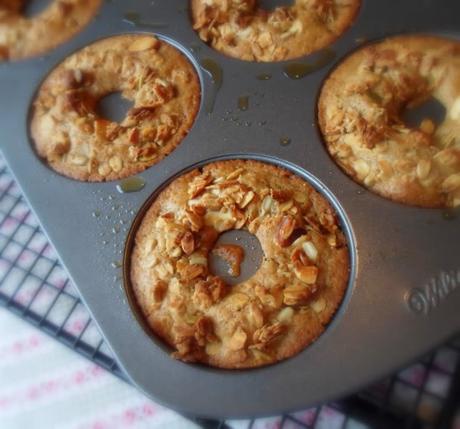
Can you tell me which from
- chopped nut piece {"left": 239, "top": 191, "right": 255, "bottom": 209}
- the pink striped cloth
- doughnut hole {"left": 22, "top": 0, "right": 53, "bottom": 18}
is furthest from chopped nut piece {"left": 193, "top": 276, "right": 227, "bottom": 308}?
doughnut hole {"left": 22, "top": 0, "right": 53, "bottom": 18}

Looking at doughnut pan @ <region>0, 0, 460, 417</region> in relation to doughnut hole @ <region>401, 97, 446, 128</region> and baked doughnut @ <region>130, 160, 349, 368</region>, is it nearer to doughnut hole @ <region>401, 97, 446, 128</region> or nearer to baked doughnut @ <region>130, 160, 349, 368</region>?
baked doughnut @ <region>130, 160, 349, 368</region>

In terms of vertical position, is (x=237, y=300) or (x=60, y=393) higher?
(x=237, y=300)

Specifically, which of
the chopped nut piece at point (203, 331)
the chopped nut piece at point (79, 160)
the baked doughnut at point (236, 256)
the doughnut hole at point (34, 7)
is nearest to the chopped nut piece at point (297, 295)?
the baked doughnut at point (236, 256)

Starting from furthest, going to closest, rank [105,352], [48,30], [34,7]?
[34,7] < [48,30] < [105,352]

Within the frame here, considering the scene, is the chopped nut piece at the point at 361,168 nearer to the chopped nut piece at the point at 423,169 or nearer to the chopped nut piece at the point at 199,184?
the chopped nut piece at the point at 423,169

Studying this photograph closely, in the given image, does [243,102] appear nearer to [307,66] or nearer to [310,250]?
[307,66]

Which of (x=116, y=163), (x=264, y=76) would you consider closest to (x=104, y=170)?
(x=116, y=163)

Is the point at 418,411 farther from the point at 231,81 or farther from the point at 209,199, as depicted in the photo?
the point at 231,81
